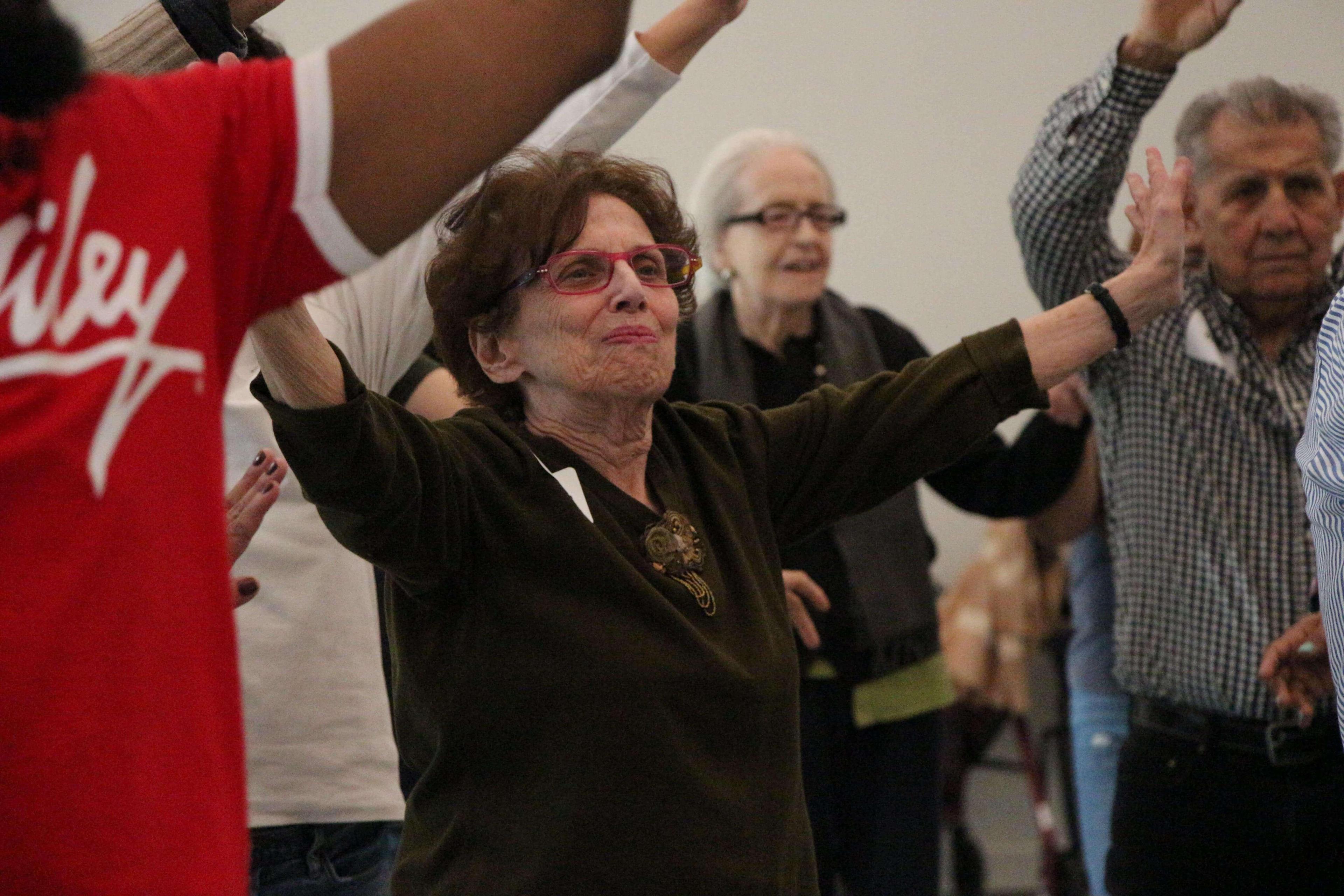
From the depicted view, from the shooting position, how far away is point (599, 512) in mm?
1418

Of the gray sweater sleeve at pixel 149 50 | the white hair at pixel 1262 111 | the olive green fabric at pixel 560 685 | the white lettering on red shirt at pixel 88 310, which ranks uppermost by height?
the white hair at pixel 1262 111

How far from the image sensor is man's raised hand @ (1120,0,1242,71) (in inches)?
75.8

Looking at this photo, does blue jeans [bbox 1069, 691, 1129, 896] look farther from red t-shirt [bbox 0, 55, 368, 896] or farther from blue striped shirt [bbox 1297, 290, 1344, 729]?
red t-shirt [bbox 0, 55, 368, 896]

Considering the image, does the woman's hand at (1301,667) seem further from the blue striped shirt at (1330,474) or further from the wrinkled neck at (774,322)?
the wrinkled neck at (774,322)

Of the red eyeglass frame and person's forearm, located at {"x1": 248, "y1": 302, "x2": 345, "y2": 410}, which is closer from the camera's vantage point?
person's forearm, located at {"x1": 248, "y1": 302, "x2": 345, "y2": 410}

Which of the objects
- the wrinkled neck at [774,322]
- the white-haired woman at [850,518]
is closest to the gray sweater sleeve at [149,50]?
the white-haired woman at [850,518]

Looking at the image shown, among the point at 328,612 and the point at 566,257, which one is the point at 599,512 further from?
the point at 328,612

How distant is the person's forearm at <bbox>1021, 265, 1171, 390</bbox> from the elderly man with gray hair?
1.67 feet

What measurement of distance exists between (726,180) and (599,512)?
56.7 inches

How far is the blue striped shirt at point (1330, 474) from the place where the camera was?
1.41 metres

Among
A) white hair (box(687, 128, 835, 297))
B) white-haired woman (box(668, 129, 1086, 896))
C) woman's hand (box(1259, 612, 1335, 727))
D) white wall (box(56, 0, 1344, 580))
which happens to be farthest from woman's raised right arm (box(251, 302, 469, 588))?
white wall (box(56, 0, 1344, 580))

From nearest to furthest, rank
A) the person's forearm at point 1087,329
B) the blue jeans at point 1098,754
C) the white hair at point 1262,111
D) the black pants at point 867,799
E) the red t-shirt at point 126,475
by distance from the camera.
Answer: the red t-shirt at point 126,475, the person's forearm at point 1087,329, the white hair at point 1262,111, the black pants at point 867,799, the blue jeans at point 1098,754

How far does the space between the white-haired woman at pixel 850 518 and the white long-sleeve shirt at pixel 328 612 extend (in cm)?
76

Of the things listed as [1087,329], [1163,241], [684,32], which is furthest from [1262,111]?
[684,32]
